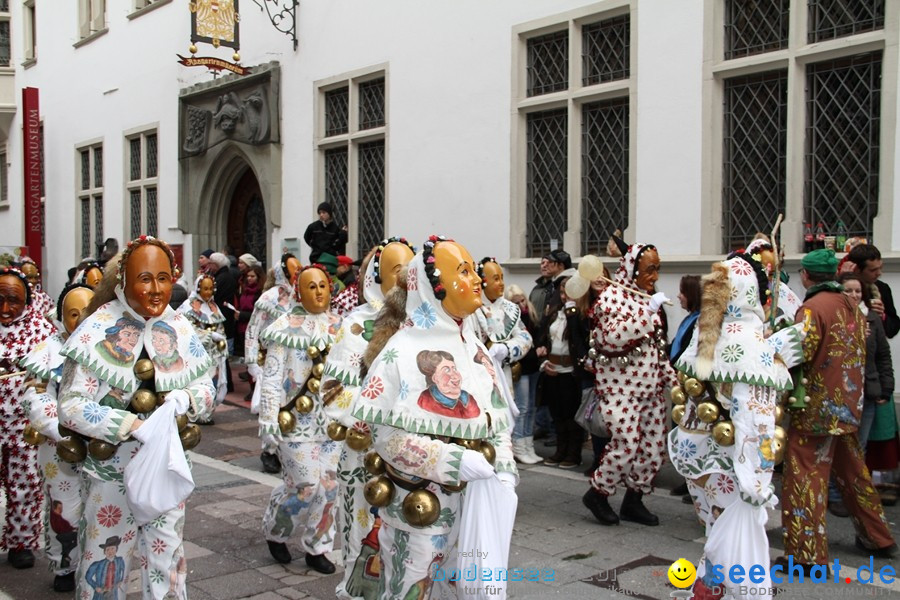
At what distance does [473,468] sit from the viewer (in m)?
3.13

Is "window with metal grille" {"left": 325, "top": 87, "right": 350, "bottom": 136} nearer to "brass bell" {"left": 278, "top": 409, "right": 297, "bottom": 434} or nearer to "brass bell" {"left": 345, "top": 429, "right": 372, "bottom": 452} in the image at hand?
"brass bell" {"left": 278, "top": 409, "right": 297, "bottom": 434}

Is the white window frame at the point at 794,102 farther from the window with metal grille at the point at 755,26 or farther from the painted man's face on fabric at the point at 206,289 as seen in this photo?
the painted man's face on fabric at the point at 206,289

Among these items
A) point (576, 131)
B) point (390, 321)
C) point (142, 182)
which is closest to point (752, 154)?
point (576, 131)

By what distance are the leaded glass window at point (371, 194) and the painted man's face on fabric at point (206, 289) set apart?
307cm

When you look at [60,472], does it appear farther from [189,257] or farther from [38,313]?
[189,257]

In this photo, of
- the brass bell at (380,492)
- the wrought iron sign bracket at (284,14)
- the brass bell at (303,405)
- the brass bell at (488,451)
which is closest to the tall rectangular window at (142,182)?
the wrought iron sign bracket at (284,14)

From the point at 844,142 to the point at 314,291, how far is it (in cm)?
512

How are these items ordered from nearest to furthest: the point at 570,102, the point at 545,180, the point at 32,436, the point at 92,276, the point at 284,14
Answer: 1. the point at 32,436
2. the point at 92,276
3. the point at 570,102
4. the point at 545,180
5. the point at 284,14

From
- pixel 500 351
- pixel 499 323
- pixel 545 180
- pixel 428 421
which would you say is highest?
pixel 545 180

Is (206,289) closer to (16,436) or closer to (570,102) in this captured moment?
(570,102)

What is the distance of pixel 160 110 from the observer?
17.3m

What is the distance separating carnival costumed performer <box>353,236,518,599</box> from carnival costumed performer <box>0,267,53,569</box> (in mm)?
3221

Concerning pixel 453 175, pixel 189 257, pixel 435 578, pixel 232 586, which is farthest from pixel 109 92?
pixel 435 578

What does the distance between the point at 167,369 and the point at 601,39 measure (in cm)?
741
